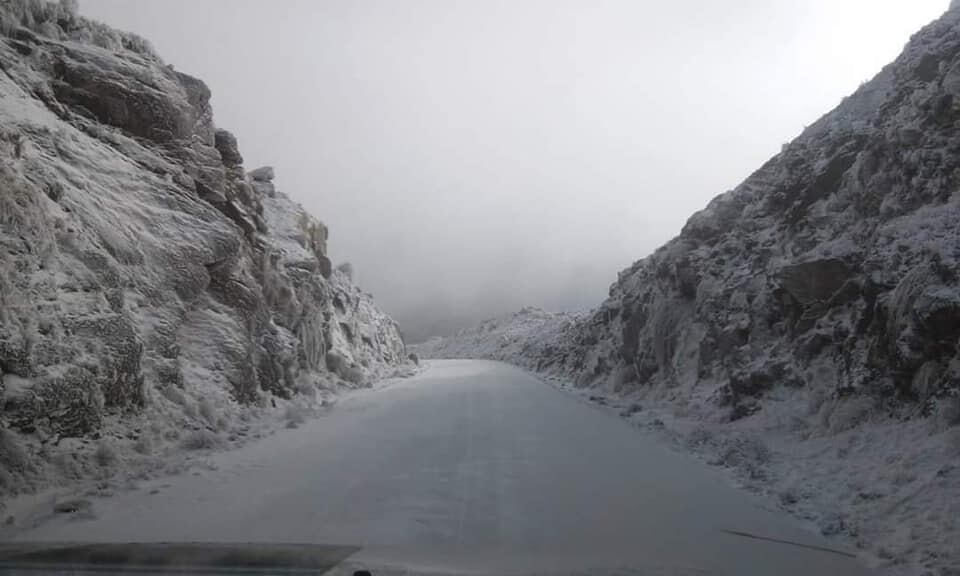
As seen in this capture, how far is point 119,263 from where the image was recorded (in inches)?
488

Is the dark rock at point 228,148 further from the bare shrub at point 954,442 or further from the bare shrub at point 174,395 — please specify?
the bare shrub at point 954,442

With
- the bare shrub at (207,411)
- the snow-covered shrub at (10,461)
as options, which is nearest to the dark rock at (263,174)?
the bare shrub at (207,411)

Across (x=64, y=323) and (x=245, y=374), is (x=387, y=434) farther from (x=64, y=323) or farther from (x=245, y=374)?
(x=64, y=323)

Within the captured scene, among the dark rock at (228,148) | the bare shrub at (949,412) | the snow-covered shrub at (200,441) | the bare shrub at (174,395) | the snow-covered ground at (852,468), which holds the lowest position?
the snow-covered ground at (852,468)

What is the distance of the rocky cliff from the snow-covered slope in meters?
10.1

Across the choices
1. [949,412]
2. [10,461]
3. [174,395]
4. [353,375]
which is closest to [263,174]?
[353,375]

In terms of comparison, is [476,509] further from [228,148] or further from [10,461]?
[228,148]

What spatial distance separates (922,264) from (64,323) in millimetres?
14017

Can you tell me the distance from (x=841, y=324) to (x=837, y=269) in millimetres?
1837

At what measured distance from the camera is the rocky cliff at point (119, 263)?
8.70m

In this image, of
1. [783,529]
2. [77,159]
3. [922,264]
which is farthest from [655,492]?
[77,159]

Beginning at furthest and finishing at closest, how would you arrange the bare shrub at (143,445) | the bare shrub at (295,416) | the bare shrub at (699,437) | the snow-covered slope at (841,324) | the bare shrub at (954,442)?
the bare shrub at (295,416)
the bare shrub at (699,437)
the bare shrub at (143,445)
the snow-covered slope at (841,324)
the bare shrub at (954,442)

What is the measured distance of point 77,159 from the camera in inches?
548

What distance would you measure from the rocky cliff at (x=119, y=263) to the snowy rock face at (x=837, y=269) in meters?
12.0
